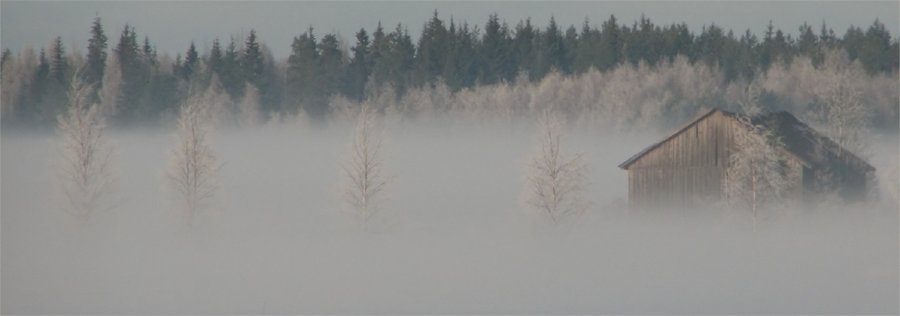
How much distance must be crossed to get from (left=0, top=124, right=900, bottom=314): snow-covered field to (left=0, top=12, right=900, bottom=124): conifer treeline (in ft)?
127

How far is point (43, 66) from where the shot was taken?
400 ft

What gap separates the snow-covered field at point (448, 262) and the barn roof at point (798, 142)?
2.36 metres

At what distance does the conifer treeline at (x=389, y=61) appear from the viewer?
386 ft

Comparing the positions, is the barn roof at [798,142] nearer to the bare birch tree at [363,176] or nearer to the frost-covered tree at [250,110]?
the bare birch tree at [363,176]

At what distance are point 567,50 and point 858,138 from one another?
4690 cm

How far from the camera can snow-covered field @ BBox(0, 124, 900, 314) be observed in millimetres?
51625

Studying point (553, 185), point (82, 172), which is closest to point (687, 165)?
point (553, 185)

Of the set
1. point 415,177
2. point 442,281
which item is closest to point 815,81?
A: point 415,177

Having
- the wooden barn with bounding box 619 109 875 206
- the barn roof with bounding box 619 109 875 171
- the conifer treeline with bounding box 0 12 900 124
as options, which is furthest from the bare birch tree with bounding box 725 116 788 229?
the conifer treeline with bounding box 0 12 900 124

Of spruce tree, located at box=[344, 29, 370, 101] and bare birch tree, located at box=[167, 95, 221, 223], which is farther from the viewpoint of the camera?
spruce tree, located at box=[344, 29, 370, 101]

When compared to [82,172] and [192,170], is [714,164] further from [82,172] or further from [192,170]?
[82,172]

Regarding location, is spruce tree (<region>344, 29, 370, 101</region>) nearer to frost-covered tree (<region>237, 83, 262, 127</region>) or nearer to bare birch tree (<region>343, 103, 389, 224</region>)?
frost-covered tree (<region>237, 83, 262, 127</region>)

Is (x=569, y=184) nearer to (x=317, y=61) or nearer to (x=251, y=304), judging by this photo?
(x=251, y=304)

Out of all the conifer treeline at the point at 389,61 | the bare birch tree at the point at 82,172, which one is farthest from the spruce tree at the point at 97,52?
the bare birch tree at the point at 82,172
